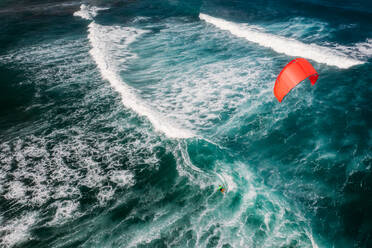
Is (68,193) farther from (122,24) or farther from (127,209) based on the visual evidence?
(122,24)

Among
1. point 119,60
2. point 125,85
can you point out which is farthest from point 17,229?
point 119,60

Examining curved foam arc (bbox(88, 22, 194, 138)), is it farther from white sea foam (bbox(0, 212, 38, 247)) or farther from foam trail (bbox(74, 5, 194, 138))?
white sea foam (bbox(0, 212, 38, 247))

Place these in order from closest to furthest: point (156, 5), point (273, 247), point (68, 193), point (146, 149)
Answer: point (273, 247) → point (68, 193) → point (146, 149) → point (156, 5)

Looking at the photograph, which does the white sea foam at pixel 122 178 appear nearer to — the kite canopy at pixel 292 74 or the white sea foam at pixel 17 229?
the white sea foam at pixel 17 229

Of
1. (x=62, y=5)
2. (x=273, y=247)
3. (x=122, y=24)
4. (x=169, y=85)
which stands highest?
(x=62, y=5)

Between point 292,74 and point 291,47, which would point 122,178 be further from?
Answer: point 291,47

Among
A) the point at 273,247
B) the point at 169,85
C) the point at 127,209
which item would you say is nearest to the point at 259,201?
the point at 273,247

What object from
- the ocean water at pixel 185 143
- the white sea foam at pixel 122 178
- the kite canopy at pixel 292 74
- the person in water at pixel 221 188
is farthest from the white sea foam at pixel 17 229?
the kite canopy at pixel 292 74
